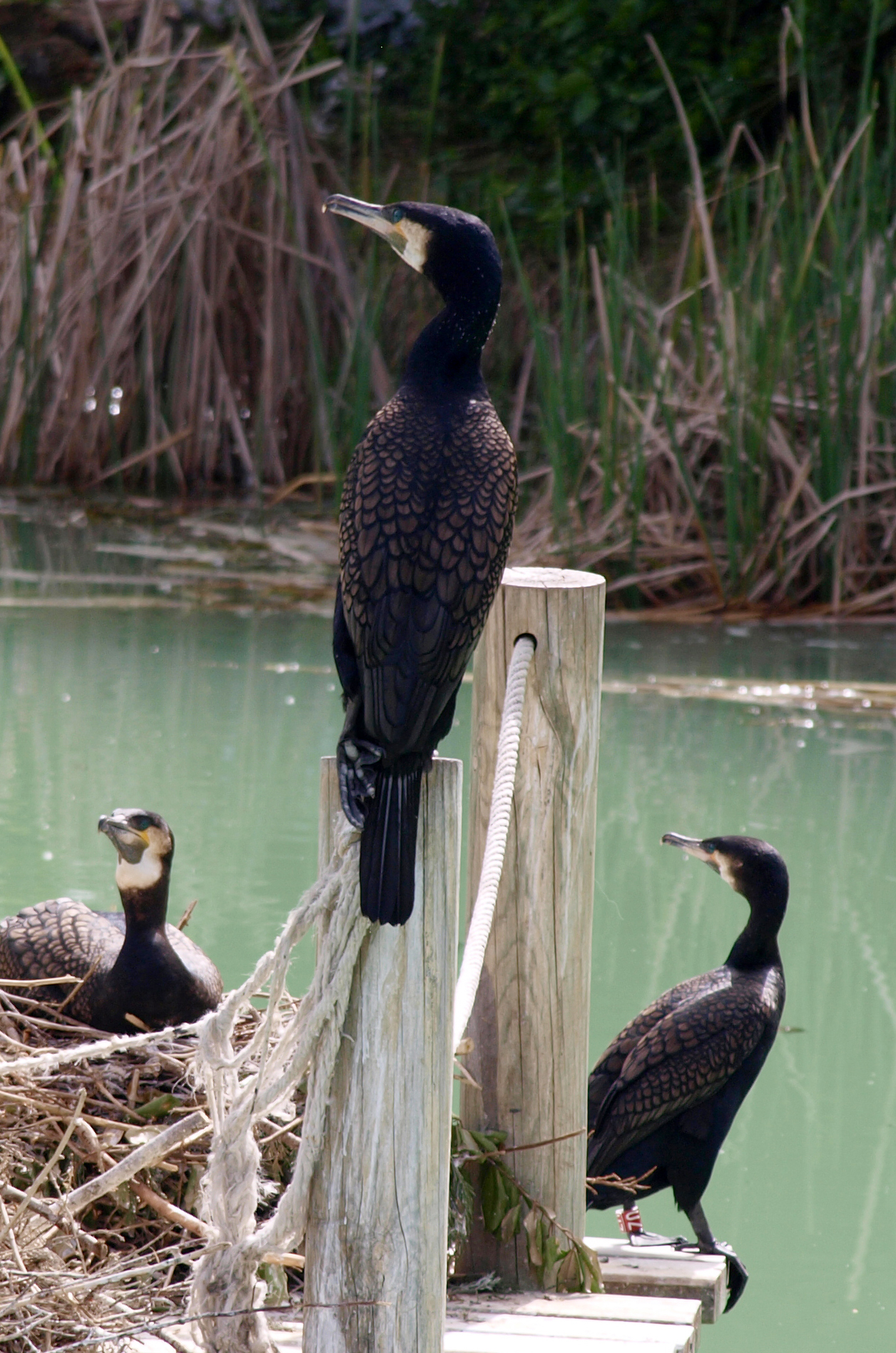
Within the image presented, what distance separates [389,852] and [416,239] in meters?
0.71

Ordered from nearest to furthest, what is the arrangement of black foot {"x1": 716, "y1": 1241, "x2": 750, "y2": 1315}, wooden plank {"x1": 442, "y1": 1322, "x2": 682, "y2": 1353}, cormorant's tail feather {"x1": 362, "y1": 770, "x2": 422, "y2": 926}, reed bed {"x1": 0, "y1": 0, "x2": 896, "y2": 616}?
cormorant's tail feather {"x1": 362, "y1": 770, "x2": 422, "y2": 926}, wooden plank {"x1": 442, "y1": 1322, "x2": 682, "y2": 1353}, black foot {"x1": 716, "y1": 1241, "x2": 750, "y2": 1315}, reed bed {"x1": 0, "y1": 0, "x2": 896, "y2": 616}

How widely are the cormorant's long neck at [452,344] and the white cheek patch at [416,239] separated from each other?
59 mm

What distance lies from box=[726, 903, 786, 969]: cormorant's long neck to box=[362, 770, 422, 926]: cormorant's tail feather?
1.43 m

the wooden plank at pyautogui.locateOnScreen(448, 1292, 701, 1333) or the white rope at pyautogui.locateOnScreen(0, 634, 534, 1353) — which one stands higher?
the white rope at pyautogui.locateOnScreen(0, 634, 534, 1353)

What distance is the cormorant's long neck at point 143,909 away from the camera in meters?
2.86

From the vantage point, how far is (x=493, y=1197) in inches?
93.0

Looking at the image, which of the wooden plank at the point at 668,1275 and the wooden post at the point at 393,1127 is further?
the wooden plank at the point at 668,1275

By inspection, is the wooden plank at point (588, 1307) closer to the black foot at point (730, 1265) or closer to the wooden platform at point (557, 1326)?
the wooden platform at point (557, 1326)

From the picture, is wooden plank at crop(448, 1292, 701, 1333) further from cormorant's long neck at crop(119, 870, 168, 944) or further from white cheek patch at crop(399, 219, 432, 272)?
white cheek patch at crop(399, 219, 432, 272)

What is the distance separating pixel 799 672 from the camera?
6.11 metres

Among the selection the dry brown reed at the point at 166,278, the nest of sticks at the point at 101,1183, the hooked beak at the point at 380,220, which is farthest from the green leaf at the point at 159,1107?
the dry brown reed at the point at 166,278

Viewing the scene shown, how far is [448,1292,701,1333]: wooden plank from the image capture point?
7.46 feet

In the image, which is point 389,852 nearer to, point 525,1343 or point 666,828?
point 525,1343

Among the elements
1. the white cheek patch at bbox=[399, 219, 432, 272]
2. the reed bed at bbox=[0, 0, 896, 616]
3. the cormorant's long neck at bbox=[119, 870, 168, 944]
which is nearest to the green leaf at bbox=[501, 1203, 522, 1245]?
the cormorant's long neck at bbox=[119, 870, 168, 944]
